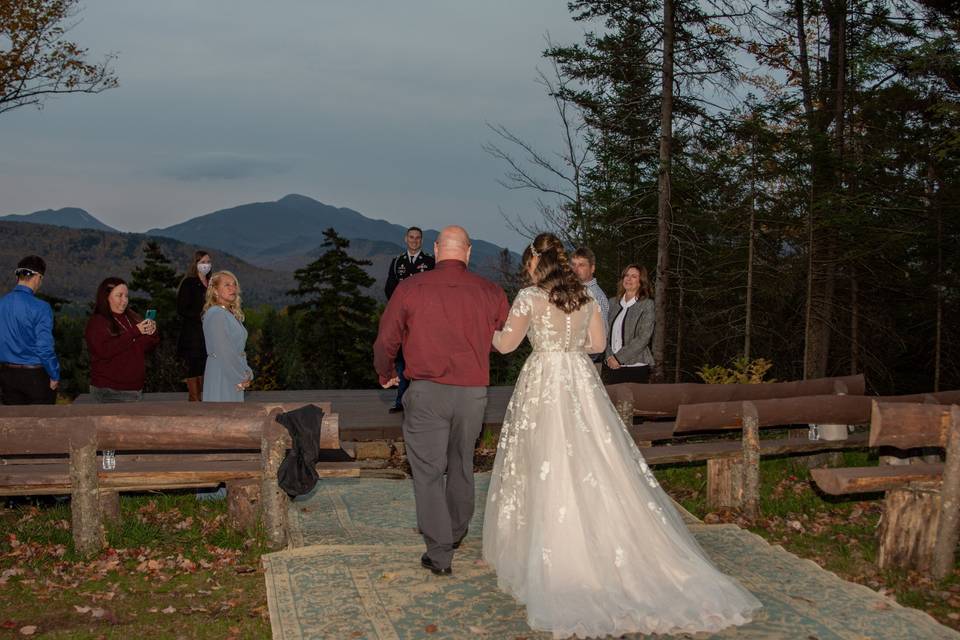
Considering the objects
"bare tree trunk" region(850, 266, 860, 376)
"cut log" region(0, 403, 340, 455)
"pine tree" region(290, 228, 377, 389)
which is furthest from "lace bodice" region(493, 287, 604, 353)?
"pine tree" region(290, 228, 377, 389)

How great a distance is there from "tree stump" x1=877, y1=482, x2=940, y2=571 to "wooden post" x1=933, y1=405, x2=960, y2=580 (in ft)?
0.20

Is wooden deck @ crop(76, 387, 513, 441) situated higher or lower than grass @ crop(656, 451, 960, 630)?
higher

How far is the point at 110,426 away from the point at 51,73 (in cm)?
1750

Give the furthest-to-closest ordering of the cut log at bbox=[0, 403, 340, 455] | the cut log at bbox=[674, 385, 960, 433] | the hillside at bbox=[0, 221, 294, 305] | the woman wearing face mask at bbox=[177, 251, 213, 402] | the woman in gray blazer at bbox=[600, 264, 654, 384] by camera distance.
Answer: the hillside at bbox=[0, 221, 294, 305]
the woman wearing face mask at bbox=[177, 251, 213, 402]
the woman in gray blazer at bbox=[600, 264, 654, 384]
the cut log at bbox=[674, 385, 960, 433]
the cut log at bbox=[0, 403, 340, 455]

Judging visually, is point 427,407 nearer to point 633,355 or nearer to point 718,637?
point 718,637

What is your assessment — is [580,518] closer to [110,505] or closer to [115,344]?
[110,505]

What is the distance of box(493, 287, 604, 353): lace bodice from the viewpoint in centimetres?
654

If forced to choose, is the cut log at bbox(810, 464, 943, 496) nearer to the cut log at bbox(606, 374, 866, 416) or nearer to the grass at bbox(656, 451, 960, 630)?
the grass at bbox(656, 451, 960, 630)

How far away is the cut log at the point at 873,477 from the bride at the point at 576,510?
5.12 feet

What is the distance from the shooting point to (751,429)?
8.77 m

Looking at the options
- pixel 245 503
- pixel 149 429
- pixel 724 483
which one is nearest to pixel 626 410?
pixel 724 483

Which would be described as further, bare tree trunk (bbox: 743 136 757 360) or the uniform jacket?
bare tree trunk (bbox: 743 136 757 360)

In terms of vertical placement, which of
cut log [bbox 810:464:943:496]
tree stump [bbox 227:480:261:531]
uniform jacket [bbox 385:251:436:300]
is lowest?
tree stump [bbox 227:480:261:531]

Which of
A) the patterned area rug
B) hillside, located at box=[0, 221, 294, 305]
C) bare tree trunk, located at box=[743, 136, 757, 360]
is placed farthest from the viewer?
hillside, located at box=[0, 221, 294, 305]
